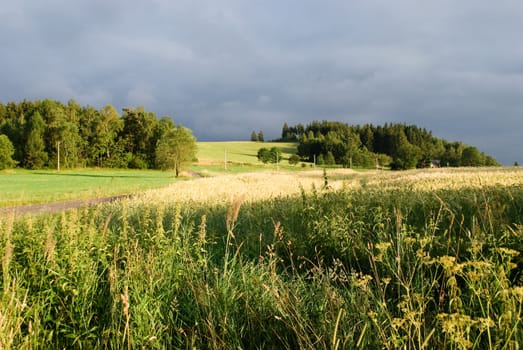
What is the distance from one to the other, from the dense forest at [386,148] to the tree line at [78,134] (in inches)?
1669

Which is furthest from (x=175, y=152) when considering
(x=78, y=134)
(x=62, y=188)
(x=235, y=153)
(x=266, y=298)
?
(x=235, y=153)

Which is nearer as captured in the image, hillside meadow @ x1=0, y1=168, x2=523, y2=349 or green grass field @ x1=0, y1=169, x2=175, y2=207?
hillside meadow @ x1=0, y1=168, x2=523, y2=349

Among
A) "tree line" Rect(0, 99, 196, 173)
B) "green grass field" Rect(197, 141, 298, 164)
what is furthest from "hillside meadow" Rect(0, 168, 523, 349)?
"green grass field" Rect(197, 141, 298, 164)

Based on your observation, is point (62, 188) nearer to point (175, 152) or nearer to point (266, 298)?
point (175, 152)

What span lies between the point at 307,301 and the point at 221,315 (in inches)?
35.9

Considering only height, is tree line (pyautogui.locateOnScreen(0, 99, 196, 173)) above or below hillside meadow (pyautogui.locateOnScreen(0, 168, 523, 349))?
above

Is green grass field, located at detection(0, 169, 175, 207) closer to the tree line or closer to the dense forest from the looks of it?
the tree line

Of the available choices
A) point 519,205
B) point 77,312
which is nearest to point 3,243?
point 77,312

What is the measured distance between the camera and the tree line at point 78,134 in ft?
228

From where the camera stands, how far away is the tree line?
69.5m

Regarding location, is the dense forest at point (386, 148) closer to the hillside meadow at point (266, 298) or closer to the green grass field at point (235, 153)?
the green grass field at point (235, 153)

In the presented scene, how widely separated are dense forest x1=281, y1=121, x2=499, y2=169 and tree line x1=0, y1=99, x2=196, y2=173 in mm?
42384

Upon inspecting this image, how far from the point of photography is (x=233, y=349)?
2.67 meters

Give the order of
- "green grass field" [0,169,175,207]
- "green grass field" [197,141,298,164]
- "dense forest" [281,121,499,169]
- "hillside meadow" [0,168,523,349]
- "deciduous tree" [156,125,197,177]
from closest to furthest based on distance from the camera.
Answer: "hillside meadow" [0,168,523,349] < "green grass field" [0,169,175,207] < "deciduous tree" [156,125,197,177] < "dense forest" [281,121,499,169] < "green grass field" [197,141,298,164]
